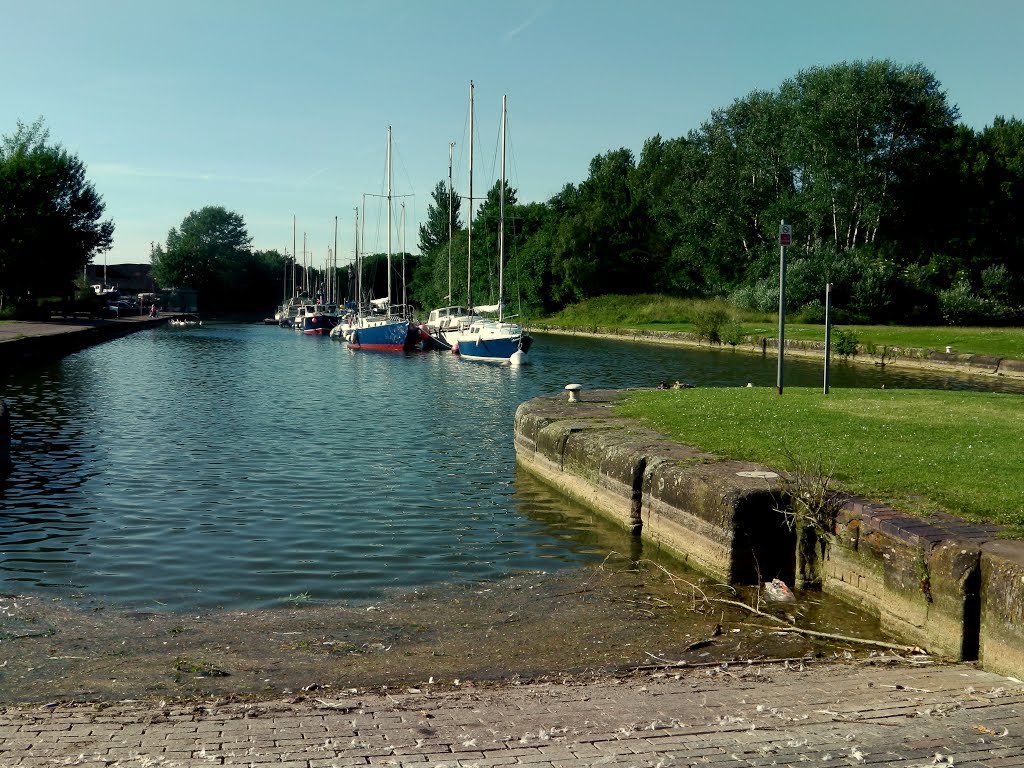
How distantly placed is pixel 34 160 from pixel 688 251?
4841cm

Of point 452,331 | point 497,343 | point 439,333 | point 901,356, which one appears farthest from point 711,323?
point 439,333

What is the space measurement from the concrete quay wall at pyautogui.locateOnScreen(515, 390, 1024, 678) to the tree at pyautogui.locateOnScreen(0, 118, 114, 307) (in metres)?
59.4

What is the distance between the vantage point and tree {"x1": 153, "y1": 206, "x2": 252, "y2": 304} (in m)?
146

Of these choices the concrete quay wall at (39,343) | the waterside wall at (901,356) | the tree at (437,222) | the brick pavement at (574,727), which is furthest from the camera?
the tree at (437,222)

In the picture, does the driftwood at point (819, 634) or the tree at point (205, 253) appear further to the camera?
the tree at point (205, 253)

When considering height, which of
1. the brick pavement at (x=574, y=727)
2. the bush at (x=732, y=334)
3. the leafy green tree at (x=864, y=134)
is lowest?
the brick pavement at (x=574, y=727)

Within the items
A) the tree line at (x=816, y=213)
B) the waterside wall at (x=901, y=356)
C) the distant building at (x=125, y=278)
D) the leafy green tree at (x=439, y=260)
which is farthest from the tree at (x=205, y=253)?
the waterside wall at (x=901, y=356)

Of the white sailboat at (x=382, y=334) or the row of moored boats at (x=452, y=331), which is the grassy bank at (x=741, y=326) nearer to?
the row of moored boats at (x=452, y=331)

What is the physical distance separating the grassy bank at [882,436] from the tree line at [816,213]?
42.8m

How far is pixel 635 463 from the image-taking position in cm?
1276

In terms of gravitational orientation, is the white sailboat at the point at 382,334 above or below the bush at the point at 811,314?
below

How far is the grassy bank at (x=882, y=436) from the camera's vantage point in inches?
380

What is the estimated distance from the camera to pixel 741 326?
60.2m

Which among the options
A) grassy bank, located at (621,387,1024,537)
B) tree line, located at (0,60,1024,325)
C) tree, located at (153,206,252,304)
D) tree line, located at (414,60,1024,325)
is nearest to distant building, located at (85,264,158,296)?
tree, located at (153,206,252,304)
